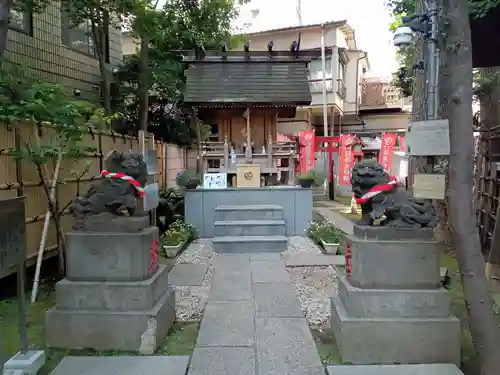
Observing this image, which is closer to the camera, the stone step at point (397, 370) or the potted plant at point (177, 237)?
the stone step at point (397, 370)

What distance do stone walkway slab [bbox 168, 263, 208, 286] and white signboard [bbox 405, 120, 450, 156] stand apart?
155 inches

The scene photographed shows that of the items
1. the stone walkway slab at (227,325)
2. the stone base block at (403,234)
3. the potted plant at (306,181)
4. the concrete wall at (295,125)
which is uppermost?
the concrete wall at (295,125)

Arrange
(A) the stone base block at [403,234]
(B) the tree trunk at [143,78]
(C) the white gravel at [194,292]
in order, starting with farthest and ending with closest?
(B) the tree trunk at [143,78] < (C) the white gravel at [194,292] < (A) the stone base block at [403,234]

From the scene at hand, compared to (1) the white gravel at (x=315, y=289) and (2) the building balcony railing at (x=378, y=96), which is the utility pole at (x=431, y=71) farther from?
(2) the building balcony railing at (x=378, y=96)

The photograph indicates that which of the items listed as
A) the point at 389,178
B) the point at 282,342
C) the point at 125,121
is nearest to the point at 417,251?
the point at 389,178

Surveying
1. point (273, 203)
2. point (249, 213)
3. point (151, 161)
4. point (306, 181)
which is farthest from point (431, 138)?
point (273, 203)

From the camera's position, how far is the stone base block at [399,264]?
3740 mm

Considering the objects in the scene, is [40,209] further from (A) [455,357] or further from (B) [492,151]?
(B) [492,151]

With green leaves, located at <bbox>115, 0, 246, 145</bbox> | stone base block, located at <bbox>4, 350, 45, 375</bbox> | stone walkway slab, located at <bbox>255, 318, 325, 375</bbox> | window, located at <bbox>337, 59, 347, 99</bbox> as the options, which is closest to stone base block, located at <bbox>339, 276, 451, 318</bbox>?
stone walkway slab, located at <bbox>255, 318, 325, 375</bbox>

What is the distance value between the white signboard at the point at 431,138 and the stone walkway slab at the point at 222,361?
2.47 m

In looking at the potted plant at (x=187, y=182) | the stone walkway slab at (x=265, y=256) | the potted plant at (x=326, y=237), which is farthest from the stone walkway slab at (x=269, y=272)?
the potted plant at (x=187, y=182)

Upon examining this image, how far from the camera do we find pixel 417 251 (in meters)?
3.74

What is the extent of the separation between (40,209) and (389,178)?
16.4 ft

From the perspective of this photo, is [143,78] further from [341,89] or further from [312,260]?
[341,89]
